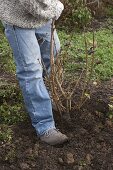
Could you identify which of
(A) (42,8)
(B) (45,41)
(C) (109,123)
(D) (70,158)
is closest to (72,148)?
(D) (70,158)

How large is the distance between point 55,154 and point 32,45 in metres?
0.89

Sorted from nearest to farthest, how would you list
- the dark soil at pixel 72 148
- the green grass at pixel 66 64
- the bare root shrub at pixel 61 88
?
the dark soil at pixel 72 148, the bare root shrub at pixel 61 88, the green grass at pixel 66 64

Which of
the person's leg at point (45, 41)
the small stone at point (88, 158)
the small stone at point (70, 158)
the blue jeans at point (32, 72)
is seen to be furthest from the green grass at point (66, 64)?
the small stone at point (88, 158)

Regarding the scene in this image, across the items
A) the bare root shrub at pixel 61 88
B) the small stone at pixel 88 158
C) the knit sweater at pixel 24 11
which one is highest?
the knit sweater at pixel 24 11

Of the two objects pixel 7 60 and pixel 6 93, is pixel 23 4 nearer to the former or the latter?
pixel 6 93

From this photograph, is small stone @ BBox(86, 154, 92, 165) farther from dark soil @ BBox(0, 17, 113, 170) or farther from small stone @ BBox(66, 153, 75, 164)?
small stone @ BBox(66, 153, 75, 164)

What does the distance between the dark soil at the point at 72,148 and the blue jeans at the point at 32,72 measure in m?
0.17

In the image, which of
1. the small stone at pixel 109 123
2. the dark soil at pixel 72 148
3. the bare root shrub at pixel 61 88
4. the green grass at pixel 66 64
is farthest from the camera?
the green grass at pixel 66 64

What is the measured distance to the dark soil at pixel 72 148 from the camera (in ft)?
12.1

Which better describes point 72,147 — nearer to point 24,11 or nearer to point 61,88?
point 61,88

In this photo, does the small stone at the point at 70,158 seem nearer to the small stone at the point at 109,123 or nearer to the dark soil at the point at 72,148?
the dark soil at the point at 72,148

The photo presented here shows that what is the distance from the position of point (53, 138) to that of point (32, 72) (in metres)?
0.58

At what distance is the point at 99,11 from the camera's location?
7309 millimetres

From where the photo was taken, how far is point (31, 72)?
12.2ft
